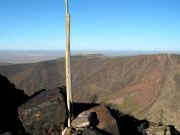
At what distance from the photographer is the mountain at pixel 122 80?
50219 millimetres

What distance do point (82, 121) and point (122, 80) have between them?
5671 centimetres

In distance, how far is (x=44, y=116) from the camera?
10.9 m

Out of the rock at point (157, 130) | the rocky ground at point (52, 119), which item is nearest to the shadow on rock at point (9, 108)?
the rocky ground at point (52, 119)

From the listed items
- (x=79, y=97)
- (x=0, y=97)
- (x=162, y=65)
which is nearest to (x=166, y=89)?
(x=162, y=65)

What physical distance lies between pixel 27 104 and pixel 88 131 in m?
2.60

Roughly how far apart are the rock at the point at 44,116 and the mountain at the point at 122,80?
29.9 m

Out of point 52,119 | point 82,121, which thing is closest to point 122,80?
point 82,121

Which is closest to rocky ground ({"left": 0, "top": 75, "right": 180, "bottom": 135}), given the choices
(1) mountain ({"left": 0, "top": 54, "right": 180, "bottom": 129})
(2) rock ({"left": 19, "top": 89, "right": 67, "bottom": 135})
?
(2) rock ({"left": 19, "top": 89, "right": 67, "bottom": 135})

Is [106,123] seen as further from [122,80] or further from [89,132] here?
[122,80]

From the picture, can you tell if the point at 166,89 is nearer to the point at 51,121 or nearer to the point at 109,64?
the point at 109,64

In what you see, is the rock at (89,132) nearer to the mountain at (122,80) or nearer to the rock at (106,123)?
the rock at (106,123)

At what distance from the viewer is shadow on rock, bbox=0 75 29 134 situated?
1116 cm

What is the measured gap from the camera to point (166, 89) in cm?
5634

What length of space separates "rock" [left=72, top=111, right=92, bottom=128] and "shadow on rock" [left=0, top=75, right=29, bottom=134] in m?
1.94
